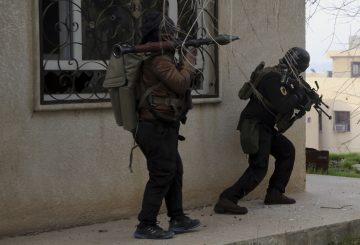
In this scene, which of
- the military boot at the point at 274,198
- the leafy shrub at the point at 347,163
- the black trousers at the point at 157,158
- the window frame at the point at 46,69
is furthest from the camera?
the leafy shrub at the point at 347,163

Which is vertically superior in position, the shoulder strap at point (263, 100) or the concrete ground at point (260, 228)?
the shoulder strap at point (263, 100)

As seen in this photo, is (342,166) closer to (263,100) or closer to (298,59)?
(298,59)

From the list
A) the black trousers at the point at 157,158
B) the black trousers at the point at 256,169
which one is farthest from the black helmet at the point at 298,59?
the black trousers at the point at 157,158

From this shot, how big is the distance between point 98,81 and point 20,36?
914 millimetres

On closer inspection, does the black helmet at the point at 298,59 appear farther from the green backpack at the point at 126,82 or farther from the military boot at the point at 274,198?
the green backpack at the point at 126,82

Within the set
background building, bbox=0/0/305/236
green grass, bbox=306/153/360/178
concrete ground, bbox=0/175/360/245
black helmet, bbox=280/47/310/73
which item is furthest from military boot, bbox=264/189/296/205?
green grass, bbox=306/153/360/178

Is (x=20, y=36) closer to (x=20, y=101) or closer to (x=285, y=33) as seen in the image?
(x=20, y=101)

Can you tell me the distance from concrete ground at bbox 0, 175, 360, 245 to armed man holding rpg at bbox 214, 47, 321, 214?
252mm

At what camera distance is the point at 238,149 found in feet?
21.6

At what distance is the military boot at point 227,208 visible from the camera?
6027 millimetres

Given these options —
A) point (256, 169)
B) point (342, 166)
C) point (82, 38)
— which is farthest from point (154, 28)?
point (342, 166)

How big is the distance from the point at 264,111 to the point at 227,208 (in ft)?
3.14

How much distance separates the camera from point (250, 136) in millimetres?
5996

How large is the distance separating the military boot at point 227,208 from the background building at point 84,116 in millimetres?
292
